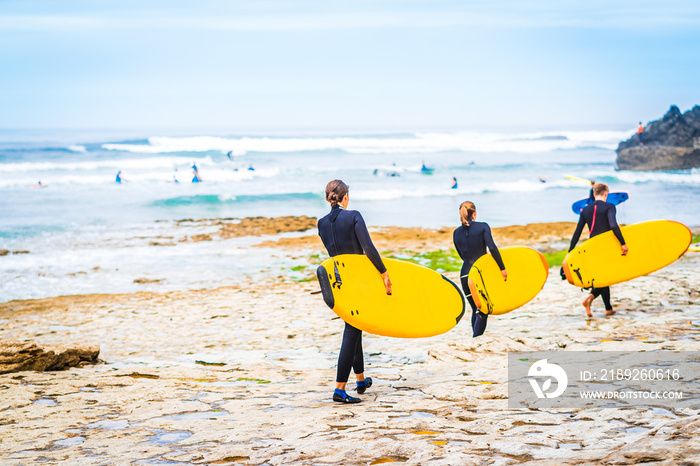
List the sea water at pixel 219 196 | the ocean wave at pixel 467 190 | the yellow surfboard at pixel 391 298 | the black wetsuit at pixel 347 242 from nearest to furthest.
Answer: the black wetsuit at pixel 347 242
the yellow surfboard at pixel 391 298
the sea water at pixel 219 196
the ocean wave at pixel 467 190

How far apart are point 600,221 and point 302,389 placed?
469 cm

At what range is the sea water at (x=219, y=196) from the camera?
1454 cm

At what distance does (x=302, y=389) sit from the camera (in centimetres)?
533

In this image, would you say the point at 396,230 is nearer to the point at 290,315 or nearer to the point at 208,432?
the point at 290,315

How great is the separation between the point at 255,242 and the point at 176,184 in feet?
74.8

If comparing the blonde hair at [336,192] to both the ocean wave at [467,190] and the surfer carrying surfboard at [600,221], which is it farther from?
the ocean wave at [467,190]

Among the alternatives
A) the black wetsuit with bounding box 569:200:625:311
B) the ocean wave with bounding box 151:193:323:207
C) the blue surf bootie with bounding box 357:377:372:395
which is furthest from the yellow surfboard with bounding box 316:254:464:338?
the ocean wave with bounding box 151:193:323:207

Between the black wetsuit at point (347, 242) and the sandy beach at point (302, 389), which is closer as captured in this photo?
the sandy beach at point (302, 389)

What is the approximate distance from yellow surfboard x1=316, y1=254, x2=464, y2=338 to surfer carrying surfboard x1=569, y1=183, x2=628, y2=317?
2.76m

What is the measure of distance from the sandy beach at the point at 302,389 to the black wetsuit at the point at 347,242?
39 cm

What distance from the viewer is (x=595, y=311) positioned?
26.5 ft

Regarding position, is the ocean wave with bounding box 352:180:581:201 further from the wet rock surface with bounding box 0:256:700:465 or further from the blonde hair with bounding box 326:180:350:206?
the blonde hair with bounding box 326:180:350:206

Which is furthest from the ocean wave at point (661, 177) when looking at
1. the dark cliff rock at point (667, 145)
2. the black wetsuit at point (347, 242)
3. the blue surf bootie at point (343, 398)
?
the blue surf bootie at point (343, 398)

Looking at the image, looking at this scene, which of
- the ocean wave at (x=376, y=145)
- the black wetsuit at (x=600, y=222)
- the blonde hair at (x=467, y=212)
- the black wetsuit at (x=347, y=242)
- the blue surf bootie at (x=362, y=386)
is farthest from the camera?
the ocean wave at (x=376, y=145)
